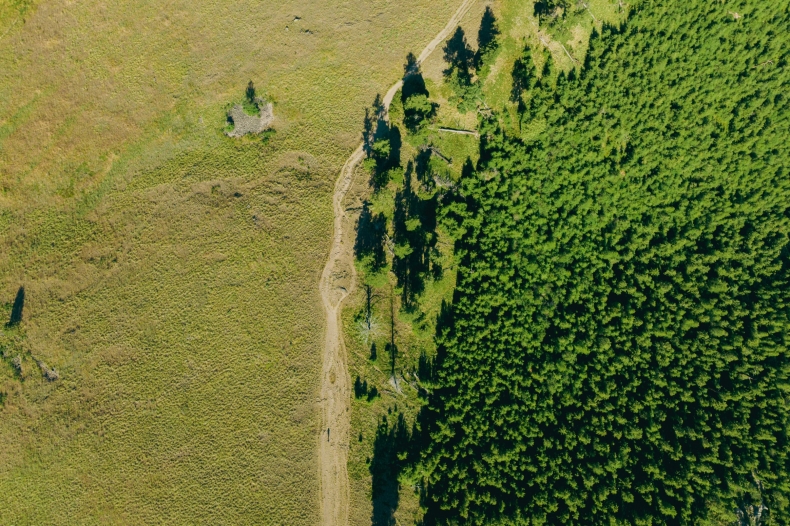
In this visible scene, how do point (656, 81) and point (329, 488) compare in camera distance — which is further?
point (656, 81)

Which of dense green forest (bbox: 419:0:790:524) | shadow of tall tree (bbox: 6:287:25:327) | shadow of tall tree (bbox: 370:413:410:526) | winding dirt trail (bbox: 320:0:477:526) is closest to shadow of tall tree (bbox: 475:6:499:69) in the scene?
dense green forest (bbox: 419:0:790:524)

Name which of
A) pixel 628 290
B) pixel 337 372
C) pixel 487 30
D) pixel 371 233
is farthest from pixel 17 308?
pixel 628 290

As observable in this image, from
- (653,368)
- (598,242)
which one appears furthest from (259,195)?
(653,368)

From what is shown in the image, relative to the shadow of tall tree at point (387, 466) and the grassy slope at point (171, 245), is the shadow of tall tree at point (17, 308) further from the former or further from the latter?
the shadow of tall tree at point (387, 466)

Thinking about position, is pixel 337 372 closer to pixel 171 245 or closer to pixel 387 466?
pixel 387 466

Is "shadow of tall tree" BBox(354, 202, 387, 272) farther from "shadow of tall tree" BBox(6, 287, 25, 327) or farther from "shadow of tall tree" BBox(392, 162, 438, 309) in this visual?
"shadow of tall tree" BBox(6, 287, 25, 327)

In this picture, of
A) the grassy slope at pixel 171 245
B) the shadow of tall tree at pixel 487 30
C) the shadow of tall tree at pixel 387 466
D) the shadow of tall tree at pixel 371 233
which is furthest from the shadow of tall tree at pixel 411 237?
the shadow of tall tree at pixel 487 30

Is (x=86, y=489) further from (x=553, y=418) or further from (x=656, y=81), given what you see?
(x=656, y=81)
